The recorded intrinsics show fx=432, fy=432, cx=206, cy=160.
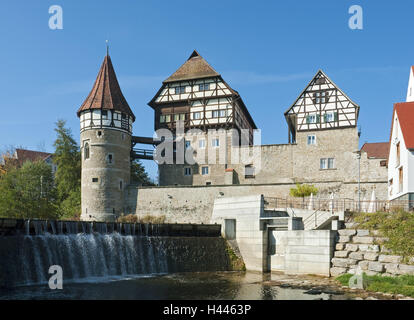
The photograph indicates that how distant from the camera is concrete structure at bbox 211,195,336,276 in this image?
21438mm

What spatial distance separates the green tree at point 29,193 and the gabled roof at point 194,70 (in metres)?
17.8

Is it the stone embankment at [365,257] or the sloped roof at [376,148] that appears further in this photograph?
the sloped roof at [376,148]

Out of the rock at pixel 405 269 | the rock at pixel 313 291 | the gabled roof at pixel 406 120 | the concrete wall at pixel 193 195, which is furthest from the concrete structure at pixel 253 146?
the rock at pixel 313 291

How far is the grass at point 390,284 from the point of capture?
15961 millimetres

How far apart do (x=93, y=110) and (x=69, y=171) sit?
9191 mm

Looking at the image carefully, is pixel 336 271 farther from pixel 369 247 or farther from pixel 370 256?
pixel 369 247

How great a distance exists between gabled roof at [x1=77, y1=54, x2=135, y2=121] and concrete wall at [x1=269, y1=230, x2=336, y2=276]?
23880mm

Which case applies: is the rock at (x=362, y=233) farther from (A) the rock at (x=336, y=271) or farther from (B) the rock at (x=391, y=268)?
(B) the rock at (x=391, y=268)

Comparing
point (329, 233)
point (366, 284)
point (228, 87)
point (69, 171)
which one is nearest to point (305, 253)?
point (329, 233)

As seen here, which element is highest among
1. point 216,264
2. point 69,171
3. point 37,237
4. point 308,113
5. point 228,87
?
point 228,87

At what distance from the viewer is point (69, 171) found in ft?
153

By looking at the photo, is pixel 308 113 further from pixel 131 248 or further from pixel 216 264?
pixel 131 248
